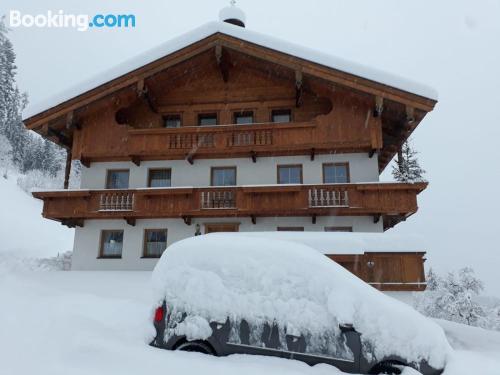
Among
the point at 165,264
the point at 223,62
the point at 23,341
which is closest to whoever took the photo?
the point at 23,341

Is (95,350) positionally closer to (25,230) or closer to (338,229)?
(338,229)

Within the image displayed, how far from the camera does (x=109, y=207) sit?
16.7m

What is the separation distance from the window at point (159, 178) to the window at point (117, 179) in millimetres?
1120

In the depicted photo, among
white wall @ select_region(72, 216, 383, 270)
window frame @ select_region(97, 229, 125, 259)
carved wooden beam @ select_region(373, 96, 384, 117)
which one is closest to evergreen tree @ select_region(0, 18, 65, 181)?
white wall @ select_region(72, 216, 383, 270)

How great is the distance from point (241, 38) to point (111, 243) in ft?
33.8

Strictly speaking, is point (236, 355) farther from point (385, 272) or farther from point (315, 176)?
point (315, 176)

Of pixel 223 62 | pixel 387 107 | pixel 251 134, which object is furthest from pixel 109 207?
pixel 387 107

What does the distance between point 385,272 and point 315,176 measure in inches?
225

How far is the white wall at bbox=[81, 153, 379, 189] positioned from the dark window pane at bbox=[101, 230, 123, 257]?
6.97 feet

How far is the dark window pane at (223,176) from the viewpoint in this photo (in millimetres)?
17625

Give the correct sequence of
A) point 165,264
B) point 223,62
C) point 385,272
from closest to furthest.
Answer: point 165,264, point 385,272, point 223,62

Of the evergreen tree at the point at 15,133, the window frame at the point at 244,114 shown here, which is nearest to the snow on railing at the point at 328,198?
the window frame at the point at 244,114

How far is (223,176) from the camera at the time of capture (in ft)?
58.2

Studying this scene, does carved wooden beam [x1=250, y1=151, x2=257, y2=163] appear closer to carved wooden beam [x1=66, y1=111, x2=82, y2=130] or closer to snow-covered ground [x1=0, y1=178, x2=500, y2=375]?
carved wooden beam [x1=66, y1=111, x2=82, y2=130]
